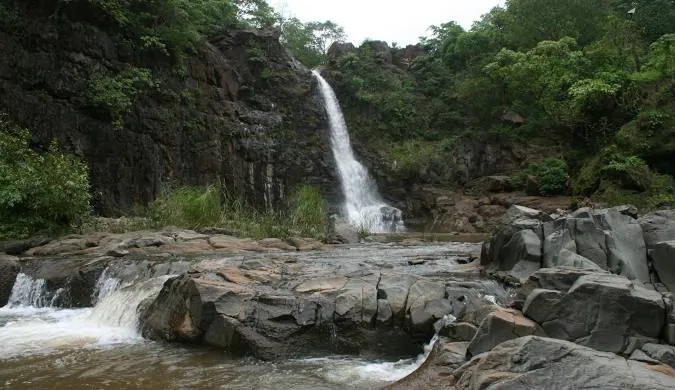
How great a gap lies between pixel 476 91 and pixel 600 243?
19.7m

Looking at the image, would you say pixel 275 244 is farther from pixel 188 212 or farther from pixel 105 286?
pixel 105 286

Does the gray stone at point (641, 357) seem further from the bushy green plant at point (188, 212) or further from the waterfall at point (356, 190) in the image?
the waterfall at point (356, 190)

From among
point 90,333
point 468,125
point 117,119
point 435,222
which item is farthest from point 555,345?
point 468,125

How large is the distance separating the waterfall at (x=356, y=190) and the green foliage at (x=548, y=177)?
554 cm

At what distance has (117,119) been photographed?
1819 centimetres

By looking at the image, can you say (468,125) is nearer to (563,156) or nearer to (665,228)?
(563,156)

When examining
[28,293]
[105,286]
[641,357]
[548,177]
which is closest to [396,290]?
[641,357]

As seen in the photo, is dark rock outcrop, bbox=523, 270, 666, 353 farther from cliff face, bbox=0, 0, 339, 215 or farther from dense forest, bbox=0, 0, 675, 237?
cliff face, bbox=0, 0, 339, 215

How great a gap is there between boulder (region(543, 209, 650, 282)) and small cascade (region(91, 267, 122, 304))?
23.3 feet

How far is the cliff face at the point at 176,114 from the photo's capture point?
17.0 meters

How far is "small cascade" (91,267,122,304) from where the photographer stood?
9.04 meters

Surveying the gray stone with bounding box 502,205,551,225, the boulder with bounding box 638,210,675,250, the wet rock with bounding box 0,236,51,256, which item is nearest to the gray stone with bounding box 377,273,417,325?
the gray stone with bounding box 502,205,551,225

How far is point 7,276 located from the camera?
10023 mm

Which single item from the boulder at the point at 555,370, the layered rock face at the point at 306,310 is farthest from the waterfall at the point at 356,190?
the boulder at the point at 555,370
